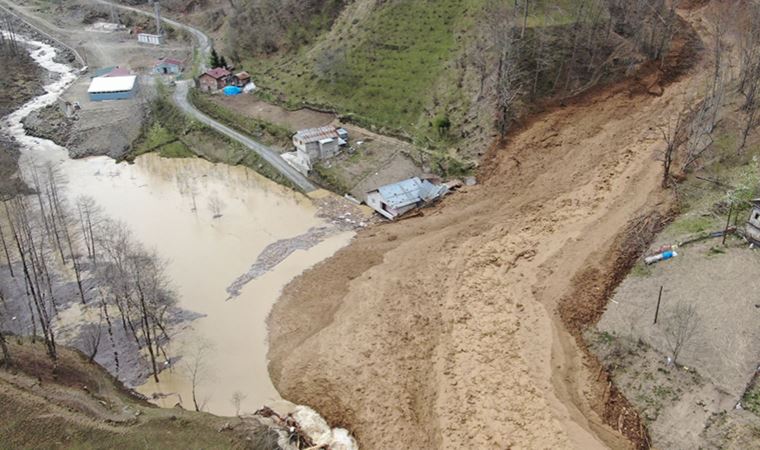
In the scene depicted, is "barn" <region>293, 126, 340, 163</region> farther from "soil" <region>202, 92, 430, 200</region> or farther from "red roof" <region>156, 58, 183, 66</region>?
"red roof" <region>156, 58, 183, 66</region>

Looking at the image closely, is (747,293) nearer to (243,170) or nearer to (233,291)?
(233,291)

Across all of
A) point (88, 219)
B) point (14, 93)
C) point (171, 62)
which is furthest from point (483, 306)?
point (14, 93)

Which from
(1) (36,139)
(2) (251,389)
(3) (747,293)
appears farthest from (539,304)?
(1) (36,139)

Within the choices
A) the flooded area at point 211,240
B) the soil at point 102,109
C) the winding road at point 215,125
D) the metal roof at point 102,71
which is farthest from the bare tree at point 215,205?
the metal roof at point 102,71

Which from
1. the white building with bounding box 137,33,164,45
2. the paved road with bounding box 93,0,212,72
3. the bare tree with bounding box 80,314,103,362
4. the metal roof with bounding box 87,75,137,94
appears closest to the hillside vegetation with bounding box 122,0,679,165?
the paved road with bounding box 93,0,212,72

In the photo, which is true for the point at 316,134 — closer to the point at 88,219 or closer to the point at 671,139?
the point at 88,219

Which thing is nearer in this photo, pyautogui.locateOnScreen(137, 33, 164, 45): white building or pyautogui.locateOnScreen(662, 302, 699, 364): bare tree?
pyautogui.locateOnScreen(662, 302, 699, 364): bare tree
